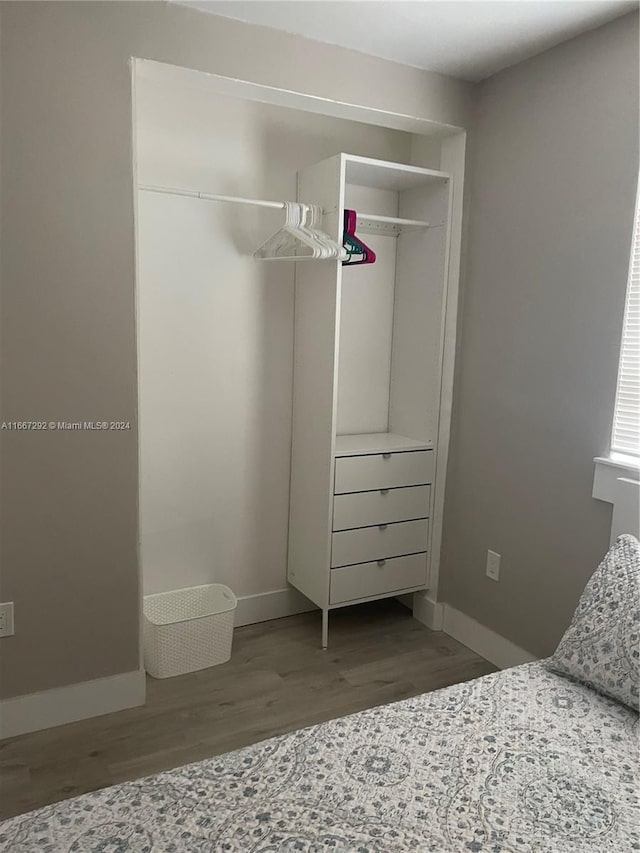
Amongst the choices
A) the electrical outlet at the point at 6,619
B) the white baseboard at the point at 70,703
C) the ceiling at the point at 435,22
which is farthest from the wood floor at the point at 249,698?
the ceiling at the point at 435,22

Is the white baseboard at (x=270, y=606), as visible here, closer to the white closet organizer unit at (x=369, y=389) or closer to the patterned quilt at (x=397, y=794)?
the white closet organizer unit at (x=369, y=389)

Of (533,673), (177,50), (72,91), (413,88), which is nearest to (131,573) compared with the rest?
(533,673)

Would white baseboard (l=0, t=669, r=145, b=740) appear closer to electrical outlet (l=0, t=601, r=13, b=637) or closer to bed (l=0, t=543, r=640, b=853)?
electrical outlet (l=0, t=601, r=13, b=637)

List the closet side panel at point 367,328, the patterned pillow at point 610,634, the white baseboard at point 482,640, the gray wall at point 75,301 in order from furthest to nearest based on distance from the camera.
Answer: the closet side panel at point 367,328, the white baseboard at point 482,640, the gray wall at point 75,301, the patterned pillow at point 610,634

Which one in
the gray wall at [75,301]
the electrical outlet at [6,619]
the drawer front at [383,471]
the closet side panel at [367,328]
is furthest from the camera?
the closet side panel at [367,328]

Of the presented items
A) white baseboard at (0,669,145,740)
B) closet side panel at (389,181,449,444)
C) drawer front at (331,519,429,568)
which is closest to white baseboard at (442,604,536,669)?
drawer front at (331,519,429,568)

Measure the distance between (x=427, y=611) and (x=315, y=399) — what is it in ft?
3.80

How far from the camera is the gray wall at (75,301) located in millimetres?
2057

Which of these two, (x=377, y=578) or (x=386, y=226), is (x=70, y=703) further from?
(x=386, y=226)

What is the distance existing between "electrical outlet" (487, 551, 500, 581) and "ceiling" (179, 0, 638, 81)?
1.95 metres

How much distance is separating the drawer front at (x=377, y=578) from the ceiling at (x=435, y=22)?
2.07 meters

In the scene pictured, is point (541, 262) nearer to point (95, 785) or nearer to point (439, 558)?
point (439, 558)

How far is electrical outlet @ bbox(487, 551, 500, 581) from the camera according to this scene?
2805 millimetres

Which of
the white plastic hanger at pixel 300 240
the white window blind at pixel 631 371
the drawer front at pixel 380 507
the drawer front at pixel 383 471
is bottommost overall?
the drawer front at pixel 380 507
